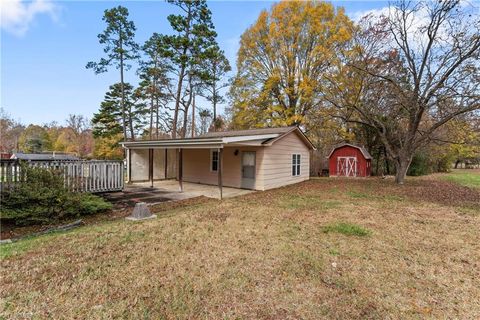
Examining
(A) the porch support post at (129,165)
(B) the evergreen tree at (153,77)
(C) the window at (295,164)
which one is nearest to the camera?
(C) the window at (295,164)

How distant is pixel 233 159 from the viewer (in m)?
12.0

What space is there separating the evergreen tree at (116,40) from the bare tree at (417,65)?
14702 millimetres

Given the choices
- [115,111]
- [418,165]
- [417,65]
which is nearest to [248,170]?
Result: [417,65]

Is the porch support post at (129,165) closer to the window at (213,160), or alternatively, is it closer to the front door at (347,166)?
the window at (213,160)

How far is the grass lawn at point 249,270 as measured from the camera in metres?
2.52

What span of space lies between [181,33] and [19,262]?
1654cm

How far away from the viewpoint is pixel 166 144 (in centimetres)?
1094

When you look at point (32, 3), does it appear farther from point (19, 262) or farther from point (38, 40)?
point (19, 262)

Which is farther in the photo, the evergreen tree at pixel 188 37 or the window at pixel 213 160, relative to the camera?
the evergreen tree at pixel 188 37

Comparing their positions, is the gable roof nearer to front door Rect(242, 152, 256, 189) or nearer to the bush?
front door Rect(242, 152, 256, 189)

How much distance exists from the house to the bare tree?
432 cm

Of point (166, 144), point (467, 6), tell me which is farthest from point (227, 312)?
Answer: point (467, 6)

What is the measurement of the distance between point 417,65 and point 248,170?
941 centimetres

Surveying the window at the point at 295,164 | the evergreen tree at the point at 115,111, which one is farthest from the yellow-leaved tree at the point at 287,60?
the evergreen tree at the point at 115,111
